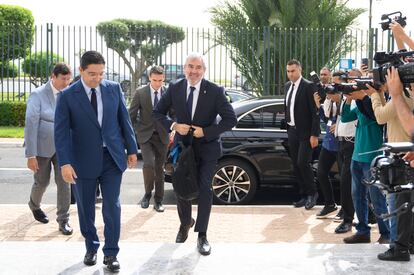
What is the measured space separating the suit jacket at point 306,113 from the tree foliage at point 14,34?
1261 centimetres

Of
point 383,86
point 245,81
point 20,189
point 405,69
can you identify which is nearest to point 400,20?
point 383,86

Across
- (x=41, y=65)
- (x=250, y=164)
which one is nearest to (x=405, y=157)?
(x=250, y=164)

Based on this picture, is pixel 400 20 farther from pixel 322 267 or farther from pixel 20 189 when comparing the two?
pixel 20 189

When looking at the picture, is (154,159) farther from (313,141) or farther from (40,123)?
(313,141)

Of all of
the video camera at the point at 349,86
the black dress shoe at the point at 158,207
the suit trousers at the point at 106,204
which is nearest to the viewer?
the suit trousers at the point at 106,204

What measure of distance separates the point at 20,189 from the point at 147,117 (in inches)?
115

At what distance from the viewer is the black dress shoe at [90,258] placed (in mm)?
5457

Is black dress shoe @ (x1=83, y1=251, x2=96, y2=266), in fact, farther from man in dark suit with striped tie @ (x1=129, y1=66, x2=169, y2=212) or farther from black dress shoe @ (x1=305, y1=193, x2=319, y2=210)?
black dress shoe @ (x1=305, y1=193, x2=319, y2=210)

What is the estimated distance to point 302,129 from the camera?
8461 millimetres

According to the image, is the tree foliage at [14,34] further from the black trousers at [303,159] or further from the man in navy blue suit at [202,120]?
the man in navy blue suit at [202,120]

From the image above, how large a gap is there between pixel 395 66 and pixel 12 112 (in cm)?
1647

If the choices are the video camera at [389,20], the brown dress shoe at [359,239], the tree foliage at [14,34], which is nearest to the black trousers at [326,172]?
the brown dress shoe at [359,239]

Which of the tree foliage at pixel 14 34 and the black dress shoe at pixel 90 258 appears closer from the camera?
the black dress shoe at pixel 90 258

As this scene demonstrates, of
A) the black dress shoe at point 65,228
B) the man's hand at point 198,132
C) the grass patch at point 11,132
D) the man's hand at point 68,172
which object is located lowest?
the black dress shoe at point 65,228
